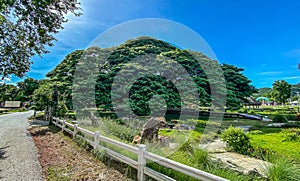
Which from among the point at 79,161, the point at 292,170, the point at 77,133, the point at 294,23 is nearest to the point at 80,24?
the point at 77,133

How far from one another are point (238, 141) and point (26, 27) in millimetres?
7372

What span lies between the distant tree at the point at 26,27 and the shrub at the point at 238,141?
5866 millimetres

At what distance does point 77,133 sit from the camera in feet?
23.6

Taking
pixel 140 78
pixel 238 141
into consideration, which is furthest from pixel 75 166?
pixel 140 78

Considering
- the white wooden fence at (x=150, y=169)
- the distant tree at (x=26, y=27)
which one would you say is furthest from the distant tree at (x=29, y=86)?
the white wooden fence at (x=150, y=169)

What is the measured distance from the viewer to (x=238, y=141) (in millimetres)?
5363

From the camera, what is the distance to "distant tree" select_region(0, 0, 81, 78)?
527 centimetres

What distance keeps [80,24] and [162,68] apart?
7328mm

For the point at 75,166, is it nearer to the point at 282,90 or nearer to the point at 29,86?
the point at 29,86

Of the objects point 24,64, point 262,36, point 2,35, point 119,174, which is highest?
point 262,36

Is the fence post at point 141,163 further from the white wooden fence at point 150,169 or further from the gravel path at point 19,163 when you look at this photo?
the gravel path at point 19,163

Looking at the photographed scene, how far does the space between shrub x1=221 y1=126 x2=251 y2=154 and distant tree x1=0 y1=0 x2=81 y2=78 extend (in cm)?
587

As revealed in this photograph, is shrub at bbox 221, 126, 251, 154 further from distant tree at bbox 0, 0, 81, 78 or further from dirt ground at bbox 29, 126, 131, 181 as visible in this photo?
distant tree at bbox 0, 0, 81, 78

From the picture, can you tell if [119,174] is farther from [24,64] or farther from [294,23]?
[294,23]
